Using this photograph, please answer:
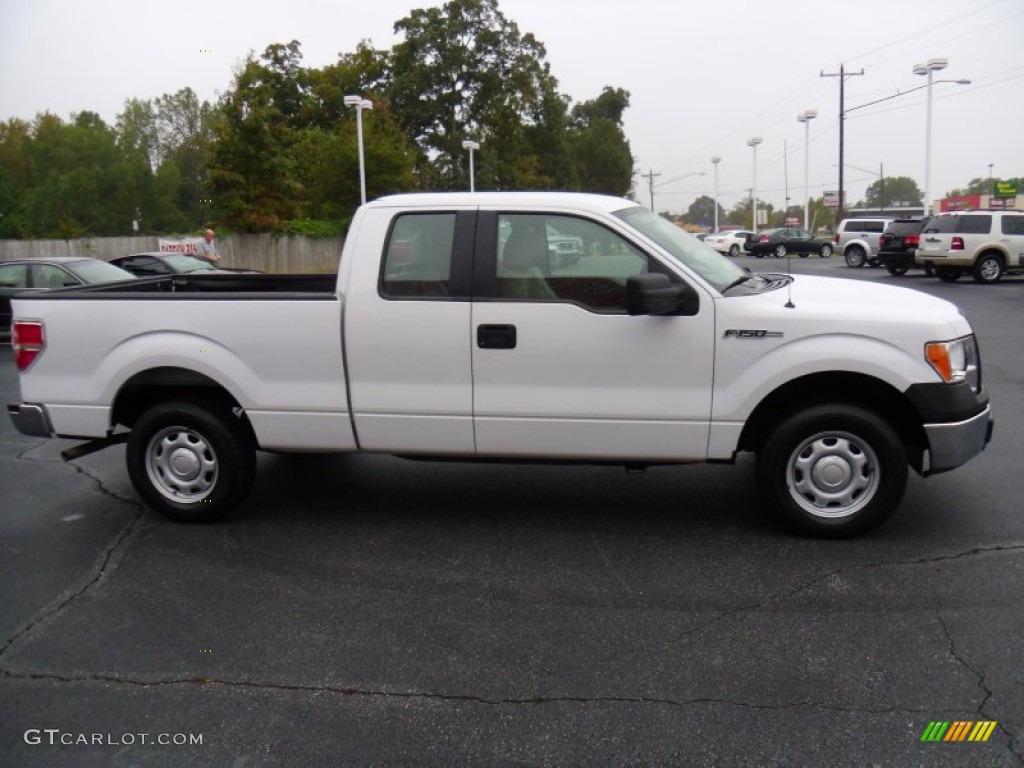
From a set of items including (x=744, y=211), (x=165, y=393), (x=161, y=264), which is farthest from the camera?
(x=744, y=211)

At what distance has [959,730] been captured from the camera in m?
3.30

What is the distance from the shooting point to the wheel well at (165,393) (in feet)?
18.5

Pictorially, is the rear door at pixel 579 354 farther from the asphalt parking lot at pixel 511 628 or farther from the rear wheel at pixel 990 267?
the rear wheel at pixel 990 267

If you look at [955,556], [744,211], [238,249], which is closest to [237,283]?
[955,556]

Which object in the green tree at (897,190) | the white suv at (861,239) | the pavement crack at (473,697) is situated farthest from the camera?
the green tree at (897,190)

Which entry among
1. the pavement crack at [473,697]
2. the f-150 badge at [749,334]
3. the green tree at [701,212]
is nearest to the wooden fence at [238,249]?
the f-150 badge at [749,334]

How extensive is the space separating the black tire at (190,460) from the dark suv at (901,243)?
2421cm

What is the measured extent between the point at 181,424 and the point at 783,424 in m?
3.56

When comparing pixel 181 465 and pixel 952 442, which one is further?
pixel 181 465

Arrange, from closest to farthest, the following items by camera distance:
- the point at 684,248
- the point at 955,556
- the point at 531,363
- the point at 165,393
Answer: the point at 955,556 < the point at 531,363 < the point at 684,248 < the point at 165,393

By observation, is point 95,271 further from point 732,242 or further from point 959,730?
point 732,242

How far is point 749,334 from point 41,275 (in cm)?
1357

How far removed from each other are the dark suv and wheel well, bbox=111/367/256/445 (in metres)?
24.1

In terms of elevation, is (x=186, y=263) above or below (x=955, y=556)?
above
